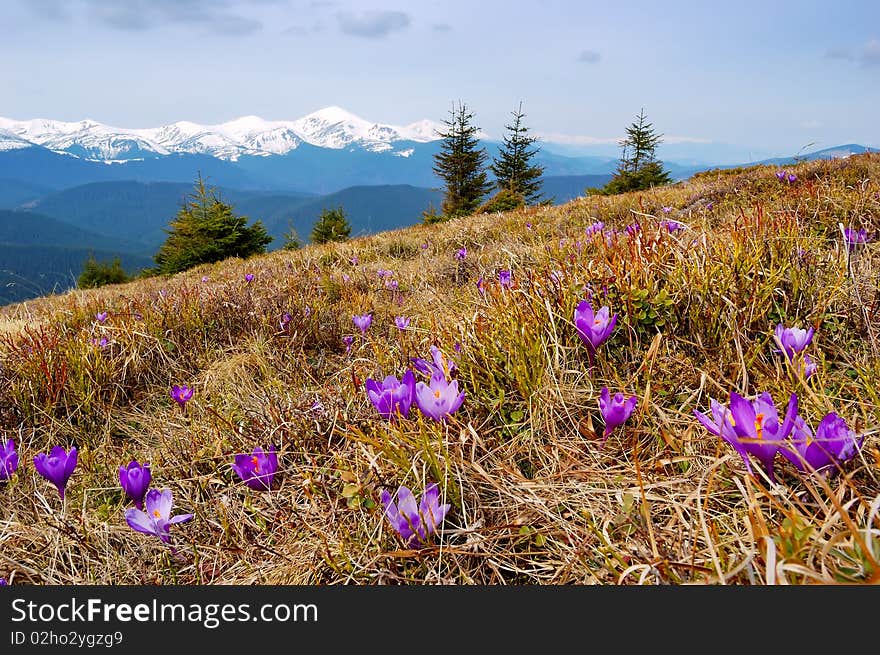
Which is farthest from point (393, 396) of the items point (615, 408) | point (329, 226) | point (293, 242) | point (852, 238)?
point (329, 226)

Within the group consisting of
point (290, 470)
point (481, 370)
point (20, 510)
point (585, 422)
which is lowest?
point (20, 510)

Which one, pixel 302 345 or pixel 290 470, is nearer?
pixel 290 470

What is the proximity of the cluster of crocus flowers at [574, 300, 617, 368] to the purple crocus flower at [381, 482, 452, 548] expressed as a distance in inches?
35.7

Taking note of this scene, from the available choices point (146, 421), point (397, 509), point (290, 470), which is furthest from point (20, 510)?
Result: point (397, 509)

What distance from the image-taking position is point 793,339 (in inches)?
69.0

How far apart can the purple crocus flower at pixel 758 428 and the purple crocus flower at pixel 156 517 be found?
164 centimetres

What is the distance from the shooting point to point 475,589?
1.15m

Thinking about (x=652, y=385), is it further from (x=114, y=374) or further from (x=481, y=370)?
(x=114, y=374)

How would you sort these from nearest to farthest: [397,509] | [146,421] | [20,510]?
[397,509]
[20,510]
[146,421]

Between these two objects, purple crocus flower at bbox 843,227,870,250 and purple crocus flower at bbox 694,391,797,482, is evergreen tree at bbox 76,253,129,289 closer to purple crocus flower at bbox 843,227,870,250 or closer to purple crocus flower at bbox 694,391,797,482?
purple crocus flower at bbox 843,227,870,250

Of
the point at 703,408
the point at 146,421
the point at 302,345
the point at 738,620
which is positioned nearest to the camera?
the point at 738,620

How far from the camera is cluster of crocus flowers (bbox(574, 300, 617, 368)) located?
74.5 inches

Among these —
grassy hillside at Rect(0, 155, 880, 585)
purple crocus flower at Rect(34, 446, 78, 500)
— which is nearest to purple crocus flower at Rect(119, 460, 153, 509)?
grassy hillside at Rect(0, 155, 880, 585)

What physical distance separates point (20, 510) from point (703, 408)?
2.71m
